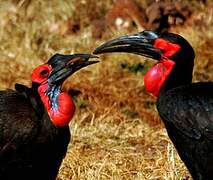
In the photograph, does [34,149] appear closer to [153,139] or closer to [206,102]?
[206,102]

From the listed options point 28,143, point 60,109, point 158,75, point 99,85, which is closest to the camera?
point 28,143

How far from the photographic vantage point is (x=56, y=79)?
5.90m

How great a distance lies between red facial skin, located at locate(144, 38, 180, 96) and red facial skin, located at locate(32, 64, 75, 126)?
0.60 m

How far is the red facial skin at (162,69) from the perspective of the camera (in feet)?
19.8

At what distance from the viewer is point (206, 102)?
584 cm

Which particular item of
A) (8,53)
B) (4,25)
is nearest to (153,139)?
(8,53)

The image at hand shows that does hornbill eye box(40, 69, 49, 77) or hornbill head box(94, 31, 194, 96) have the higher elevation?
hornbill eye box(40, 69, 49, 77)

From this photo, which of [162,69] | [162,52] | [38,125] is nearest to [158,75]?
[162,69]

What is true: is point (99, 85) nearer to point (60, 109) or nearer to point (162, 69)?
point (162, 69)

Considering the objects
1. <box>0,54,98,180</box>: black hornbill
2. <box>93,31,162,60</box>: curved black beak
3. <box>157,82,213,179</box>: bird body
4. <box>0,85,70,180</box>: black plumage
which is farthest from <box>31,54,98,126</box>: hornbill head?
<box>157,82,213,179</box>: bird body

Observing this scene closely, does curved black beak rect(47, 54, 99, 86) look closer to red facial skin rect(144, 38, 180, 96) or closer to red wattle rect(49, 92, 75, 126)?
red wattle rect(49, 92, 75, 126)

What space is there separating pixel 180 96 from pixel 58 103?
0.85 m

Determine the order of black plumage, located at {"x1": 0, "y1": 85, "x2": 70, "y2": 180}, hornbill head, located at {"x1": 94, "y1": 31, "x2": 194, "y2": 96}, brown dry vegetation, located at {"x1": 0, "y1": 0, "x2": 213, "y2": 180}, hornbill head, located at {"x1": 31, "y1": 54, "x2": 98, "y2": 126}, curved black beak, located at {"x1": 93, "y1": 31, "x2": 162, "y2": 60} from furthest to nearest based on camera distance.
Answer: brown dry vegetation, located at {"x1": 0, "y1": 0, "x2": 213, "y2": 180} → curved black beak, located at {"x1": 93, "y1": 31, "x2": 162, "y2": 60} → hornbill head, located at {"x1": 94, "y1": 31, "x2": 194, "y2": 96} → hornbill head, located at {"x1": 31, "y1": 54, "x2": 98, "y2": 126} → black plumage, located at {"x1": 0, "y1": 85, "x2": 70, "y2": 180}

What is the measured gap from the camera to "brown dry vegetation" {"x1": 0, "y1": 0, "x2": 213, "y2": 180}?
7.25m
